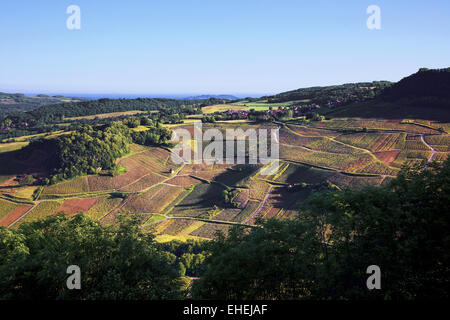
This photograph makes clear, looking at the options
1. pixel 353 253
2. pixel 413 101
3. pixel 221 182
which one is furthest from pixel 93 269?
pixel 413 101

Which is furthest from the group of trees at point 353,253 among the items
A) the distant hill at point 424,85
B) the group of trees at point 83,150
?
the distant hill at point 424,85

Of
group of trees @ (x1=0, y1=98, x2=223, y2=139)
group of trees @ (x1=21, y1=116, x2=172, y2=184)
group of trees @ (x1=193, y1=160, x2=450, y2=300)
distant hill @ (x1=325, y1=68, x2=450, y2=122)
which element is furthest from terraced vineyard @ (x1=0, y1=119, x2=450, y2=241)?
group of trees @ (x1=0, y1=98, x2=223, y2=139)

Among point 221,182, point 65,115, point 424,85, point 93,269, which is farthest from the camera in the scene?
point 65,115

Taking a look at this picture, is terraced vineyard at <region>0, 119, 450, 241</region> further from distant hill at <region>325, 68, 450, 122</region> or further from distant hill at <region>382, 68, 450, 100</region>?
distant hill at <region>382, 68, 450, 100</region>

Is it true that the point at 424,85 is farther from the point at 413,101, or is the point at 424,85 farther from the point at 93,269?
the point at 93,269

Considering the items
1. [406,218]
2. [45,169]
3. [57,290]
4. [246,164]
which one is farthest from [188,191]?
[406,218]

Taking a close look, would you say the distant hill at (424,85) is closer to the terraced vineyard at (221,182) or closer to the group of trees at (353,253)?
the terraced vineyard at (221,182)
